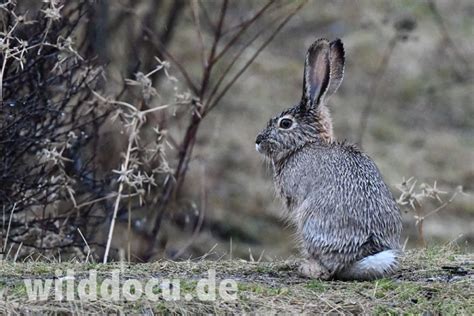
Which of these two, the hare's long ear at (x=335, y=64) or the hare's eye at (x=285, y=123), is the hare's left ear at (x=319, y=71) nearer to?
the hare's long ear at (x=335, y=64)

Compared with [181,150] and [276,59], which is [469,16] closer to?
[276,59]

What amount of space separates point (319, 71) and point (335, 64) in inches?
9.0

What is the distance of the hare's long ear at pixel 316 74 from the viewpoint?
6410 mm

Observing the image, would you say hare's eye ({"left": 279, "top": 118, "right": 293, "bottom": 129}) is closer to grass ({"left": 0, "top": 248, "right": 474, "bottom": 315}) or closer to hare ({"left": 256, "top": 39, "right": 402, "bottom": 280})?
hare ({"left": 256, "top": 39, "right": 402, "bottom": 280})

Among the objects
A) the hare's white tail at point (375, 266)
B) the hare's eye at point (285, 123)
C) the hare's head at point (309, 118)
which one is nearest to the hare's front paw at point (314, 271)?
the hare's white tail at point (375, 266)

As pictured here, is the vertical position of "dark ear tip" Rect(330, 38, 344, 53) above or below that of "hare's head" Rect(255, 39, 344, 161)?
above

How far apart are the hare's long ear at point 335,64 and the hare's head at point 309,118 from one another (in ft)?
0.05

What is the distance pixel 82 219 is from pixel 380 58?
828cm

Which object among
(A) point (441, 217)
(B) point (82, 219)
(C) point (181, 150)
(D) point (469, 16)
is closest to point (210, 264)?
(B) point (82, 219)

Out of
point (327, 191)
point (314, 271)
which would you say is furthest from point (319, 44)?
point (314, 271)

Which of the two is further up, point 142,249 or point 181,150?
point 181,150

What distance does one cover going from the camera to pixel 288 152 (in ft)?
21.1

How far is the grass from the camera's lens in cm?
494

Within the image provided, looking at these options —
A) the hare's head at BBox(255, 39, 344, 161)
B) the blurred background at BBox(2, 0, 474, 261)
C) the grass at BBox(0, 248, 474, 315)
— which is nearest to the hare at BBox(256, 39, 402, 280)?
the hare's head at BBox(255, 39, 344, 161)
